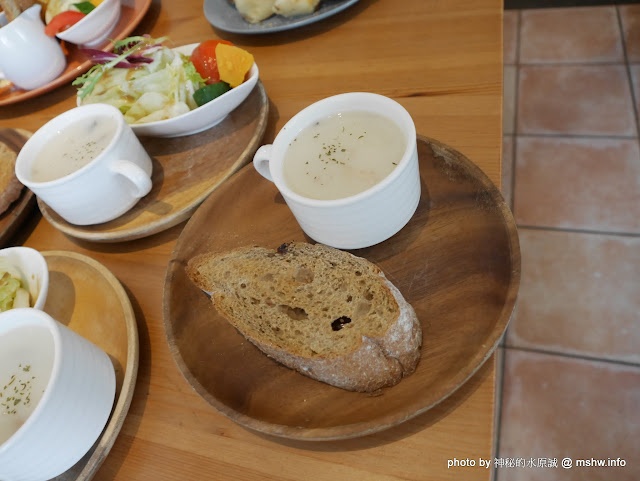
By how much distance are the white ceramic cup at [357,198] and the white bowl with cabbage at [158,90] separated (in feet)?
0.93

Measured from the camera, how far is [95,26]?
5.05 feet

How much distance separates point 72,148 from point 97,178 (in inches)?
6.8

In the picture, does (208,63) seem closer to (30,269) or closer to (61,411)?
(30,269)

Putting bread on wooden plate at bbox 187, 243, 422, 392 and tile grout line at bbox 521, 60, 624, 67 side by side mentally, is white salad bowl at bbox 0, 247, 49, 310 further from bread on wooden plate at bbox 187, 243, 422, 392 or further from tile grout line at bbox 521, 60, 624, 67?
tile grout line at bbox 521, 60, 624, 67

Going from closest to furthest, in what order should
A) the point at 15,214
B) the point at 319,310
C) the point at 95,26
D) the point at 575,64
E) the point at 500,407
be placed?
the point at 319,310 < the point at 15,214 < the point at 95,26 < the point at 500,407 < the point at 575,64

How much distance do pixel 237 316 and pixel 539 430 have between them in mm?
1290

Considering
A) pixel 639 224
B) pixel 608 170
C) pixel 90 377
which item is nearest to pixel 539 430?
pixel 639 224

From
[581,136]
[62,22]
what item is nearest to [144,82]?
[62,22]

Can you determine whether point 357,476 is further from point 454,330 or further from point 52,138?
point 52,138

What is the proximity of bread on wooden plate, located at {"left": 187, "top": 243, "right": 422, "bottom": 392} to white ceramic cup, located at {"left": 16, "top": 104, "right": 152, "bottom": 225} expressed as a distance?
28 centimetres

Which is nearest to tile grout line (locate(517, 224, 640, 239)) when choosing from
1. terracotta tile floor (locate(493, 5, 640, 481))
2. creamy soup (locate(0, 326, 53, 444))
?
terracotta tile floor (locate(493, 5, 640, 481))

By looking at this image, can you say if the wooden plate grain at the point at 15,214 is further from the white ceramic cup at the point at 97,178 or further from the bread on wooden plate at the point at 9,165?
the white ceramic cup at the point at 97,178

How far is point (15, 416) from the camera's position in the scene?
734mm

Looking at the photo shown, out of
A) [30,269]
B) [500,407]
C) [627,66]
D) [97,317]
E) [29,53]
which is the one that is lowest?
[500,407]
